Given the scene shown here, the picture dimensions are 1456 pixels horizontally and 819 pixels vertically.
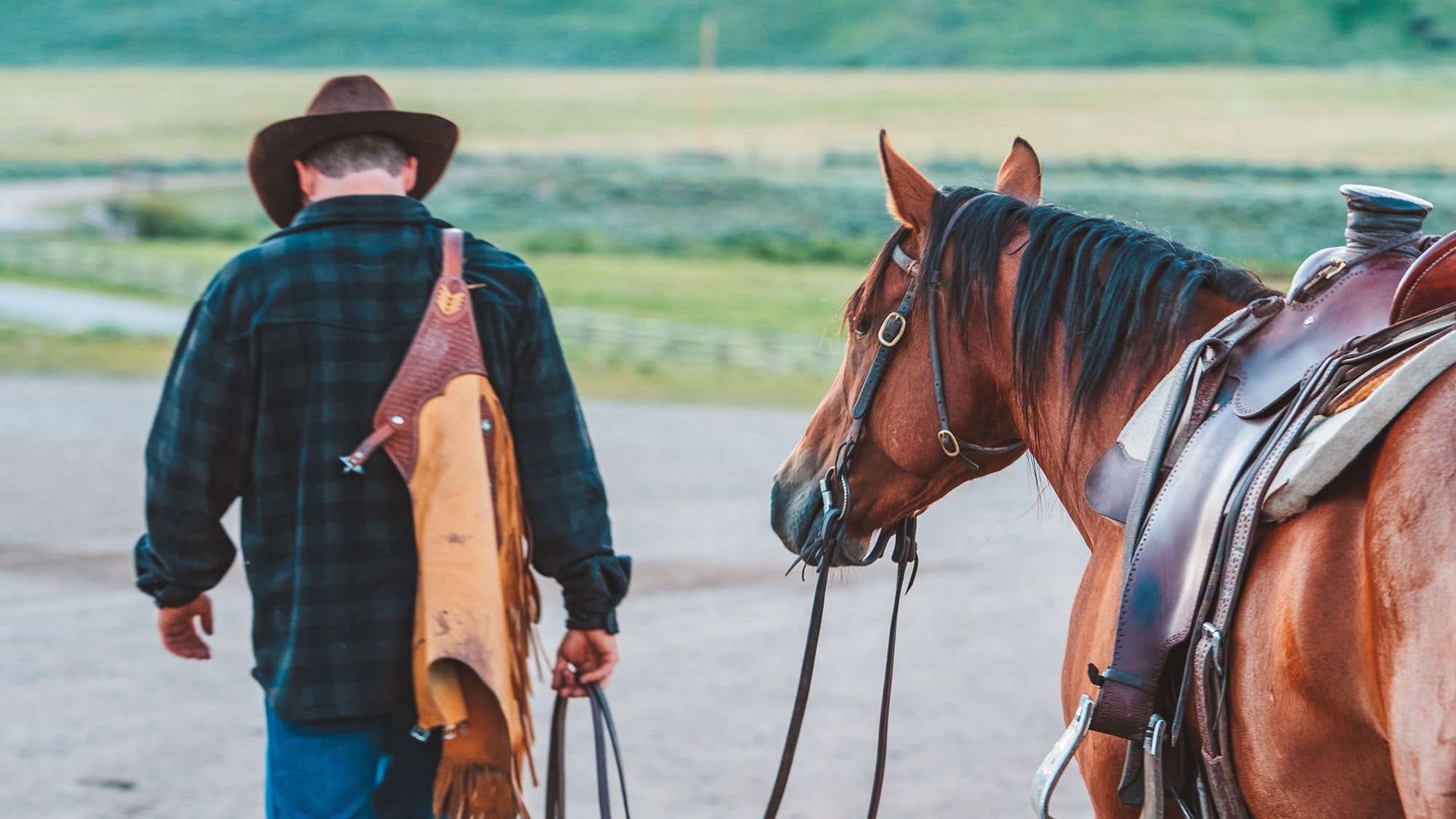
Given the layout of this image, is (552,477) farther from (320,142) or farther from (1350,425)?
(1350,425)

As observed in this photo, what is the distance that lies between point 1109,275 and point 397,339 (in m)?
1.31

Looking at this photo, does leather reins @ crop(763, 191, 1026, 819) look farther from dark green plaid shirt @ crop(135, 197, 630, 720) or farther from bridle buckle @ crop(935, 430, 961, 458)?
dark green plaid shirt @ crop(135, 197, 630, 720)

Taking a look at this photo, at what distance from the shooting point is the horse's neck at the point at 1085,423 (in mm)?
2229

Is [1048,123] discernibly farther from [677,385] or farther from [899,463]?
[899,463]

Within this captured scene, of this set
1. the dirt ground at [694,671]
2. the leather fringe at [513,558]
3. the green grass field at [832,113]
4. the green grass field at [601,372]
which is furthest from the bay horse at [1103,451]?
the green grass field at [832,113]

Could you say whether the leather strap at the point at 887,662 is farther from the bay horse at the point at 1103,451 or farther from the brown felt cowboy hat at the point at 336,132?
the brown felt cowboy hat at the point at 336,132

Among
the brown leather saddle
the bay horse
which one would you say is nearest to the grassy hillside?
the bay horse

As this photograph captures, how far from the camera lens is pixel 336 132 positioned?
2.50 metres

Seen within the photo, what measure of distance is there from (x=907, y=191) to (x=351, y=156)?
3.58 ft

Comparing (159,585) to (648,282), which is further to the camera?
(648,282)

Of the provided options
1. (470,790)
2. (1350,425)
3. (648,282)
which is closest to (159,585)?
(470,790)

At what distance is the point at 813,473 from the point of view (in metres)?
2.66

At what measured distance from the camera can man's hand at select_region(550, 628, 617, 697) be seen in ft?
8.42

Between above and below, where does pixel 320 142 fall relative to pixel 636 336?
above
